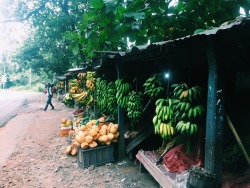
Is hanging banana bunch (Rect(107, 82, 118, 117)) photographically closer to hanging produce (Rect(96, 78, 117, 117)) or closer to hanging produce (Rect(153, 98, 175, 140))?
hanging produce (Rect(96, 78, 117, 117))

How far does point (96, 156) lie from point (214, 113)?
12.5ft

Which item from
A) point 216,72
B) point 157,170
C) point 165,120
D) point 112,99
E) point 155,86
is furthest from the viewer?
point 112,99

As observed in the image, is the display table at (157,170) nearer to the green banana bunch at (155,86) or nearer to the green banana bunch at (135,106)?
the green banana bunch at (135,106)

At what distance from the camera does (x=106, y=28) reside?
13.5 feet

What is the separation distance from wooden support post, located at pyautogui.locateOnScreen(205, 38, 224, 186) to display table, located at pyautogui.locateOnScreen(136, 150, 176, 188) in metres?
0.92

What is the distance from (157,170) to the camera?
4.16 m

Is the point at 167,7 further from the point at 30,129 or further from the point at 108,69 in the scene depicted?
the point at 30,129

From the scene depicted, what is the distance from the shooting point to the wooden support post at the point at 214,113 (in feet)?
9.43

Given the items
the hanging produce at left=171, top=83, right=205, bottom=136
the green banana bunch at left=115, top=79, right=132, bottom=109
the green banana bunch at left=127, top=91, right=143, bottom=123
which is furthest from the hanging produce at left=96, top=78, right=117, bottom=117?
the hanging produce at left=171, top=83, right=205, bottom=136

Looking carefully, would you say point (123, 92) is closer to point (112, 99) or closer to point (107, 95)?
point (112, 99)

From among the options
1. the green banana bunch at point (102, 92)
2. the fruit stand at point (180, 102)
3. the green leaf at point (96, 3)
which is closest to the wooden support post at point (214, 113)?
the fruit stand at point (180, 102)

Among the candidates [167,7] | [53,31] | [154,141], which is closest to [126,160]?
[154,141]

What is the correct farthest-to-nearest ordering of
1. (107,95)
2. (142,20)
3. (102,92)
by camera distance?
1. (102,92)
2. (107,95)
3. (142,20)

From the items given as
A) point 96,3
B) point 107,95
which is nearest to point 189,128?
point 96,3
